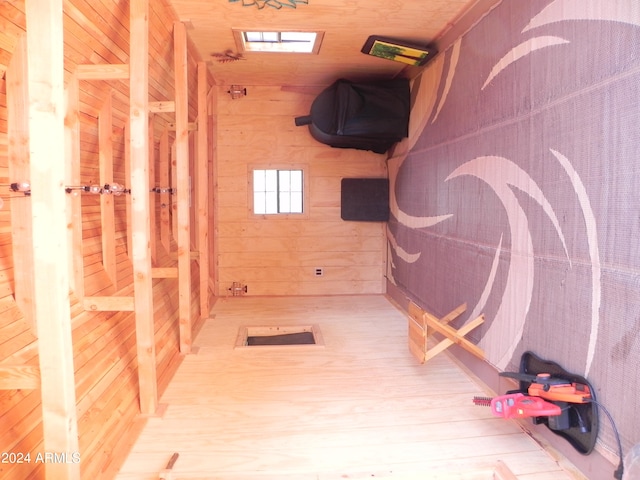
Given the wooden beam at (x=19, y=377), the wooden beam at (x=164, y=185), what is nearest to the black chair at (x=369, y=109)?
the wooden beam at (x=164, y=185)

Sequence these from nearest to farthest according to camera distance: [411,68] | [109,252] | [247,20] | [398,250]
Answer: [109,252] → [247,20] → [411,68] → [398,250]

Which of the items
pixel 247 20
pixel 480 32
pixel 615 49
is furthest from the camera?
pixel 247 20

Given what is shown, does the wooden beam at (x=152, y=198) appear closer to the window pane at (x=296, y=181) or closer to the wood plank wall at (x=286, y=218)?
the wood plank wall at (x=286, y=218)

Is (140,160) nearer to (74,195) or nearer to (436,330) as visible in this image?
(74,195)

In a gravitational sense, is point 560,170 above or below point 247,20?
below

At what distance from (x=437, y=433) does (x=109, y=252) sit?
1.93 meters

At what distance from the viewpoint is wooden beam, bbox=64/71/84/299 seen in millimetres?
2053

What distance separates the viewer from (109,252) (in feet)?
8.11

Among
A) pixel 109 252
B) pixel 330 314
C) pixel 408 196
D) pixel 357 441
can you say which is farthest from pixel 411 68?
pixel 357 441

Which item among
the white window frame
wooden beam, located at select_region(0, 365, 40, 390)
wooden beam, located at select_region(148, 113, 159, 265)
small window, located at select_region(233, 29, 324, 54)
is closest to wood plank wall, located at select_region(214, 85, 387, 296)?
the white window frame

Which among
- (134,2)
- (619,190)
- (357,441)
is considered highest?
(134,2)

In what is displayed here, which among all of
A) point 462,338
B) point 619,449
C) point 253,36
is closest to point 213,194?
point 253,36

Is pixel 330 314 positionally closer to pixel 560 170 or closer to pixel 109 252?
pixel 109 252

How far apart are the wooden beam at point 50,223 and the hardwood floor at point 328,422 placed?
57cm
